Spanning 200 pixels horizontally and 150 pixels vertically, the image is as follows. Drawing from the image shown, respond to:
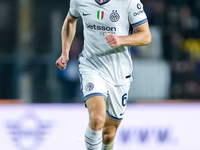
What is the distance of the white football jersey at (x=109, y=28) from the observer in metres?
4.51

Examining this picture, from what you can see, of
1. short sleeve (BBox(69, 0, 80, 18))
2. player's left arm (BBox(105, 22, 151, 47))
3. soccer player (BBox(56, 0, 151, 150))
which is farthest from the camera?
short sleeve (BBox(69, 0, 80, 18))

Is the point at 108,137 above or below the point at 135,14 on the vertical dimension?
below

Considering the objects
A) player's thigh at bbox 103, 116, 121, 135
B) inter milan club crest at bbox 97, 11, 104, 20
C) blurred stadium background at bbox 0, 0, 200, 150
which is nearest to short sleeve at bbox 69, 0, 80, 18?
inter milan club crest at bbox 97, 11, 104, 20

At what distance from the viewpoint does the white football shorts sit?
449 cm

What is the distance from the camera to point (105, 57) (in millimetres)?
4672

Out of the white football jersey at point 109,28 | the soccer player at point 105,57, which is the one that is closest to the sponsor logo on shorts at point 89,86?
the soccer player at point 105,57

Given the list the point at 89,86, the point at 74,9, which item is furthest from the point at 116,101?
the point at 74,9

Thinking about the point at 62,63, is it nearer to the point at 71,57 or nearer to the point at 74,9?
the point at 74,9

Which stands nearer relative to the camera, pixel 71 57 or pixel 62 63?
pixel 62 63

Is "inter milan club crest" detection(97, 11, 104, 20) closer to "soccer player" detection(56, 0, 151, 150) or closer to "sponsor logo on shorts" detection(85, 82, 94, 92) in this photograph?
"soccer player" detection(56, 0, 151, 150)

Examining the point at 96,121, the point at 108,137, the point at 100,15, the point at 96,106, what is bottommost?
the point at 108,137

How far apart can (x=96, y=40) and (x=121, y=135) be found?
7.86ft

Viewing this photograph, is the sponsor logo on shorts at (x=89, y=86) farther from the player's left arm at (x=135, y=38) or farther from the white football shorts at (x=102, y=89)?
the player's left arm at (x=135, y=38)

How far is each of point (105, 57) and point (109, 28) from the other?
32 centimetres
